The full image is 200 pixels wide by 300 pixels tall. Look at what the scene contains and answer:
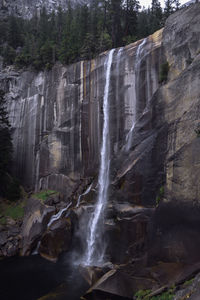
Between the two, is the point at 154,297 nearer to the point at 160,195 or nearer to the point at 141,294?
the point at 141,294

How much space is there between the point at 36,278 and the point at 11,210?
40.6 ft

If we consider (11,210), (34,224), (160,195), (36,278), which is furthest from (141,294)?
(11,210)

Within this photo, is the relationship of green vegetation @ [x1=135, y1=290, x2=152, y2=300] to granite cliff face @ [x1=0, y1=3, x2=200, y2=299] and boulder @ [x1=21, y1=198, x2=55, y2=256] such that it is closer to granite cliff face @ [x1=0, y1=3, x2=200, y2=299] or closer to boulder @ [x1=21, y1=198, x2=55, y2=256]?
granite cliff face @ [x1=0, y1=3, x2=200, y2=299]

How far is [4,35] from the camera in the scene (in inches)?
1887

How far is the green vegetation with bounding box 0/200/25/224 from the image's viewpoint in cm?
2684

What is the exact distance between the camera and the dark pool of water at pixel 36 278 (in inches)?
584

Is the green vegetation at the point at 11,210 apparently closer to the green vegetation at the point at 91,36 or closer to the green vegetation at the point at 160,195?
the green vegetation at the point at 160,195

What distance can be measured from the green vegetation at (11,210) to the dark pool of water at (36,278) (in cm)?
646

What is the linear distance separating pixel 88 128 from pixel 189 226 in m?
18.6

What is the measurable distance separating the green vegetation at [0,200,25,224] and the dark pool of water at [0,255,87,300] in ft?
21.2

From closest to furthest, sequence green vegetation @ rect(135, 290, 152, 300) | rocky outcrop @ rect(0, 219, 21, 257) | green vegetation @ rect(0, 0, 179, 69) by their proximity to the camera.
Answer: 1. green vegetation @ rect(135, 290, 152, 300)
2. rocky outcrop @ rect(0, 219, 21, 257)
3. green vegetation @ rect(0, 0, 179, 69)

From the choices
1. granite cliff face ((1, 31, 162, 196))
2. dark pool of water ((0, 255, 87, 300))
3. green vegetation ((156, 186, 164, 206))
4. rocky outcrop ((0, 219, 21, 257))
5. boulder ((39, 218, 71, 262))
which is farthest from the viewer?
granite cliff face ((1, 31, 162, 196))

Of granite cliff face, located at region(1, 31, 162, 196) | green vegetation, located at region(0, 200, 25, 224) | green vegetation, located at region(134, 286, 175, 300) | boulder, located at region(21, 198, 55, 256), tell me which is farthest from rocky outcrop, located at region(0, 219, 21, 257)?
green vegetation, located at region(134, 286, 175, 300)

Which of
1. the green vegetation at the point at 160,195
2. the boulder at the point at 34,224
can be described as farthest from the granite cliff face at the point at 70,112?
the green vegetation at the point at 160,195
